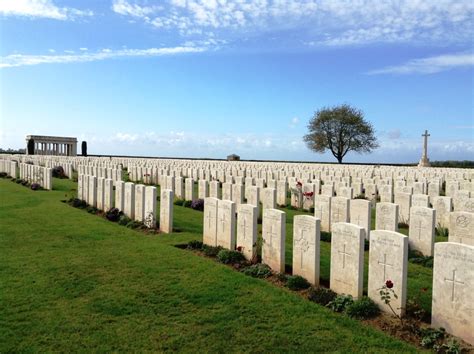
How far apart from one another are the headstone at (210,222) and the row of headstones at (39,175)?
1246 cm

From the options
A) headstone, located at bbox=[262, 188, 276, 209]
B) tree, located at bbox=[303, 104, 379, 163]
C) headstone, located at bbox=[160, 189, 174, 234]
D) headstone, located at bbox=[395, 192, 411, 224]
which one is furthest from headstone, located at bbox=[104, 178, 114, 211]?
tree, located at bbox=[303, 104, 379, 163]

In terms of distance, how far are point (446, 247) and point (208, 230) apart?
485cm

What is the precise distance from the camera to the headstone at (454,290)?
15.6 feet

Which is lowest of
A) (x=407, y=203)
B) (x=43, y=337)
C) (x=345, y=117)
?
(x=43, y=337)

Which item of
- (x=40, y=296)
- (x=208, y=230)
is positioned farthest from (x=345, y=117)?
(x=40, y=296)

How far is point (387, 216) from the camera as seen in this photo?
9109 millimetres

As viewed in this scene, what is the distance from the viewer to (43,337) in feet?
15.7

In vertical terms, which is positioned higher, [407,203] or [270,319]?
[407,203]

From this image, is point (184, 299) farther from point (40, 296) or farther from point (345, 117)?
point (345, 117)

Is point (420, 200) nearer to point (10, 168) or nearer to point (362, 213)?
point (362, 213)

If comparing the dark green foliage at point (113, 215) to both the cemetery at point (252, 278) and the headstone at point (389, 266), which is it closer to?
the cemetery at point (252, 278)

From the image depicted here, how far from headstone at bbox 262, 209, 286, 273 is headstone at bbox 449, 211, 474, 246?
9.87ft

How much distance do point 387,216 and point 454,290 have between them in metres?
4.27

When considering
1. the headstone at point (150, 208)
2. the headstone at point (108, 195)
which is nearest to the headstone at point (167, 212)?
the headstone at point (150, 208)
